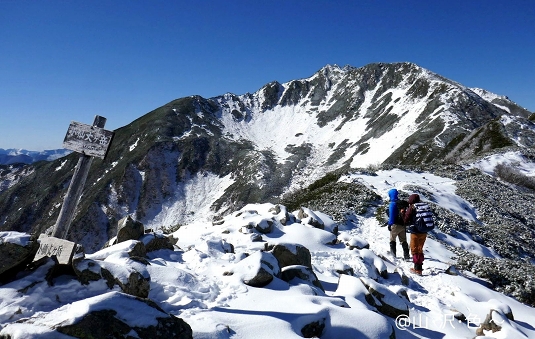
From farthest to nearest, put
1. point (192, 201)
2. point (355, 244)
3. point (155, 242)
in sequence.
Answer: point (192, 201)
point (355, 244)
point (155, 242)

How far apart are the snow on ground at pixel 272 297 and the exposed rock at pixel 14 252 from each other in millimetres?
321

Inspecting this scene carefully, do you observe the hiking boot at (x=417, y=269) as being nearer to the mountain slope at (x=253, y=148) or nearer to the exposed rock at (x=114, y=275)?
the exposed rock at (x=114, y=275)

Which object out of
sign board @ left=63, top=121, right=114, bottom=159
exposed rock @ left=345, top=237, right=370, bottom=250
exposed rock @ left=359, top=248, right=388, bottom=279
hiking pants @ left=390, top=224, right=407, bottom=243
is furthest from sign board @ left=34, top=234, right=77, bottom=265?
hiking pants @ left=390, top=224, right=407, bottom=243

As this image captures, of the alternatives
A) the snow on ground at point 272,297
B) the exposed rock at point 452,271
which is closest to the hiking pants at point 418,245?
the snow on ground at point 272,297

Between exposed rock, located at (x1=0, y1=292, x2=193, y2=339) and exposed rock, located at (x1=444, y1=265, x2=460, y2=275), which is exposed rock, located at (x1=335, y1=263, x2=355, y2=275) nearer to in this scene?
exposed rock, located at (x1=444, y1=265, x2=460, y2=275)

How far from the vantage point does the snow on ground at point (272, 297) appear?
5.26m

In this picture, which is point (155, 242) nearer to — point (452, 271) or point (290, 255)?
point (290, 255)

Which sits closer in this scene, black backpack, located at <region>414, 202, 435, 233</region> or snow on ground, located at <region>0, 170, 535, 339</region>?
snow on ground, located at <region>0, 170, 535, 339</region>

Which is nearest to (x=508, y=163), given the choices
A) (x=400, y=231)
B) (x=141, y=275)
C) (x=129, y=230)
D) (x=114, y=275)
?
(x=400, y=231)

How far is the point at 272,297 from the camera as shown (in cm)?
691

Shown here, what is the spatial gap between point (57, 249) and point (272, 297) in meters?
4.69

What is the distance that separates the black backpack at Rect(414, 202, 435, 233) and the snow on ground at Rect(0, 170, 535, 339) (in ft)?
6.10

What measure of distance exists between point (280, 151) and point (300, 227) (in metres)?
89.8

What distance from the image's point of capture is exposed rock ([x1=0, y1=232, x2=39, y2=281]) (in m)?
5.67
